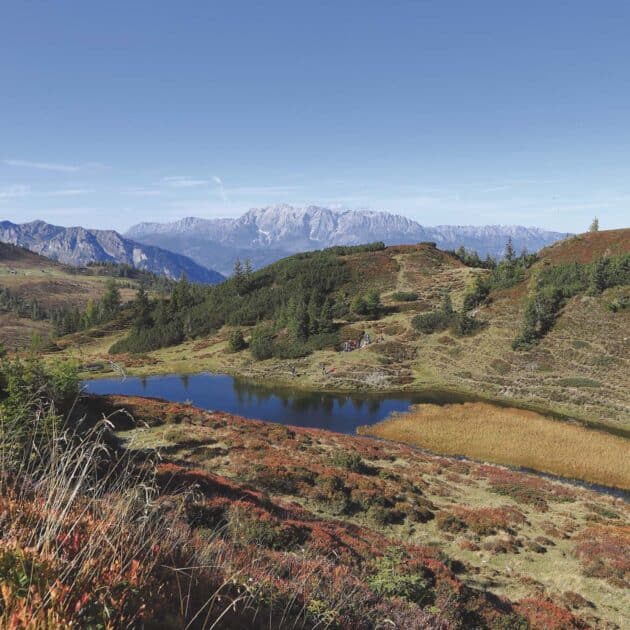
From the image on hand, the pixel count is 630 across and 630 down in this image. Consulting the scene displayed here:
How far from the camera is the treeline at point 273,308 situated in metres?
84.1

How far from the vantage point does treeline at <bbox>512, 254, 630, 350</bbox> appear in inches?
2630

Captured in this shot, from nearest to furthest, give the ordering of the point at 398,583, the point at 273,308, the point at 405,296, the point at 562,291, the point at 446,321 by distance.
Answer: the point at 398,583
the point at 562,291
the point at 446,321
the point at 405,296
the point at 273,308

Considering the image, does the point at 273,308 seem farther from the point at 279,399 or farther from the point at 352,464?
the point at 352,464

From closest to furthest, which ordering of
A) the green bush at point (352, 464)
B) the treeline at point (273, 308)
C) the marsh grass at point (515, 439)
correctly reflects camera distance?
the green bush at point (352, 464)
the marsh grass at point (515, 439)
the treeline at point (273, 308)

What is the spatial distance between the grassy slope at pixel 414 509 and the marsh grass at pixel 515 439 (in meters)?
6.65

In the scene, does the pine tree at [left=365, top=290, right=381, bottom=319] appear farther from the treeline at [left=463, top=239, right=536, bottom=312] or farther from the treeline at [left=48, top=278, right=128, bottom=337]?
the treeline at [left=48, top=278, right=128, bottom=337]

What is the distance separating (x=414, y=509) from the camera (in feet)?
71.8

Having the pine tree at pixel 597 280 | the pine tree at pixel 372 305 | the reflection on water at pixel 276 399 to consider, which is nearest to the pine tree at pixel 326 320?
the pine tree at pixel 372 305

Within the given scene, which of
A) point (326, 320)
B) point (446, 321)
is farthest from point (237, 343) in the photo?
point (446, 321)

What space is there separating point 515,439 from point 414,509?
82.3 feet

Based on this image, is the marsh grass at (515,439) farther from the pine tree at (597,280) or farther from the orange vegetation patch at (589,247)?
the orange vegetation patch at (589,247)

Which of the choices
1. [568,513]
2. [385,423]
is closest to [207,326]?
[385,423]

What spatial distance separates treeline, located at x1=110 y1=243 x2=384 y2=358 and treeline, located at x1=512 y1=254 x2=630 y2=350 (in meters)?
31.6

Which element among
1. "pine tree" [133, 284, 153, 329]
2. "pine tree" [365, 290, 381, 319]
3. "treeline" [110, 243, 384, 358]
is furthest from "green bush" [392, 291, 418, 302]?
"pine tree" [133, 284, 153, 329]
